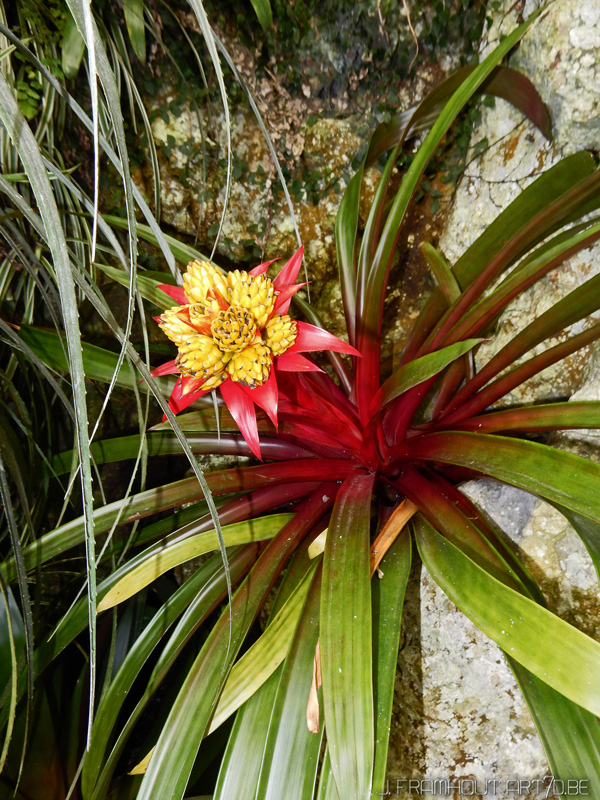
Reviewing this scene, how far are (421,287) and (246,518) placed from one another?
0.80 metres

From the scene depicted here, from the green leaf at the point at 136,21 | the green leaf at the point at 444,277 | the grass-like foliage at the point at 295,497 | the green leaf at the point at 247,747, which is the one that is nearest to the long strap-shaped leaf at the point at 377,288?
the grass-like foliage at the point at 295,497

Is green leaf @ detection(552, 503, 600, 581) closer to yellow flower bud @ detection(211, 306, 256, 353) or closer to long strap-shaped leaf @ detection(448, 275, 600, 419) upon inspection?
long strap-shaped leaf @ detection(448, 275, 600, 419)

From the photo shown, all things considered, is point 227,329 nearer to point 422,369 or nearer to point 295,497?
point 422,369

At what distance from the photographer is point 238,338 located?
0.56 metres

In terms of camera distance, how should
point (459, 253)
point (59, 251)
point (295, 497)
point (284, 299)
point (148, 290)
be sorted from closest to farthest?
point (59, 251) → point (284, 299) → point (148, 290) → point (295, 497) → point (459, 253)

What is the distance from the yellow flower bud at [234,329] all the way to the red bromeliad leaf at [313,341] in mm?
68

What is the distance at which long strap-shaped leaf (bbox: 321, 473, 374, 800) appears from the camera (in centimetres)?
53

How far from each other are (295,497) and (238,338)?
500 millimetres

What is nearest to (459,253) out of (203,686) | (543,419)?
(543,419)

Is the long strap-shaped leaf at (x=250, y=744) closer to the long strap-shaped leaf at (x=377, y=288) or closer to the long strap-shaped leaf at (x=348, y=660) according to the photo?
the long strap-shaped leaf at (x=348, y=660)

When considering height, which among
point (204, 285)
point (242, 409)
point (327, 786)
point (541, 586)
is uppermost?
point (204, 285)

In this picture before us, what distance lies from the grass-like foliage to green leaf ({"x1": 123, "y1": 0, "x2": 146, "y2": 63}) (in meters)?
0.31

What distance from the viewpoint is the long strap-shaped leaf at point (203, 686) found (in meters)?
0.64

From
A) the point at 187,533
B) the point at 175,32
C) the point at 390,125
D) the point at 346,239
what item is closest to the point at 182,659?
the point at 187,533
